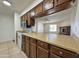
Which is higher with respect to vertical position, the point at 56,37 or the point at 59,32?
the point at 59,32

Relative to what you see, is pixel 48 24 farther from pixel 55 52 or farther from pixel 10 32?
pixel 10 32

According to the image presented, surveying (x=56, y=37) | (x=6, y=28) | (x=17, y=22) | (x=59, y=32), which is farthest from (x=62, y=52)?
(x=6, y=28)

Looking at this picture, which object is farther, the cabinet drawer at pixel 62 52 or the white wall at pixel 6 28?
the white wall at pixel 6 28

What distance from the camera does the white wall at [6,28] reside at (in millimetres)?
7021

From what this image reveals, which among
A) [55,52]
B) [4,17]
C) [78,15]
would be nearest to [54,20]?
[78,15]

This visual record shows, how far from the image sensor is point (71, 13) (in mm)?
2248

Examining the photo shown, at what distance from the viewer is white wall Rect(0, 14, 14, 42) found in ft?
23.0

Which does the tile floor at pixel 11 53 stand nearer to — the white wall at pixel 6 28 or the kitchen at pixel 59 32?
the kitchen at pixel 59 32

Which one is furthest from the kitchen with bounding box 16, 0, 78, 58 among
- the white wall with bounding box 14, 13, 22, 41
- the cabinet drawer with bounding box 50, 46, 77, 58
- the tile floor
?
the white wall with bounding box 14, 13, 22, 41

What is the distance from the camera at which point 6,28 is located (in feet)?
24.0

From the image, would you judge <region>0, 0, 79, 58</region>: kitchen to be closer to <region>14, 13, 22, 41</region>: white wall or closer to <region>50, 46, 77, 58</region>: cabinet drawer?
<region>50, 46, 77, 58</region>: cabinet drawer

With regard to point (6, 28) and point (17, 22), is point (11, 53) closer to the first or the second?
point (17, 22)

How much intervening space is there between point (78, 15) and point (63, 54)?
2.99 ft

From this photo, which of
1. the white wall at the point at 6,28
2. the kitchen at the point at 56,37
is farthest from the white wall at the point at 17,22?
the kitchen at the point at 56,37
